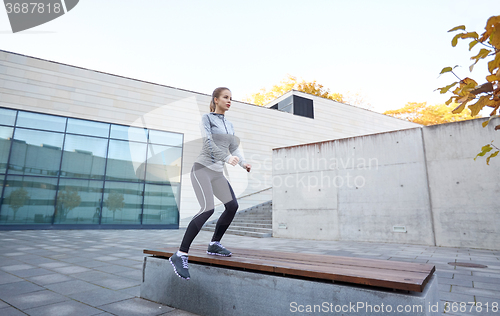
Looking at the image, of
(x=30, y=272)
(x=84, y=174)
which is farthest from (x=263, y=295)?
(x=84, y=174)

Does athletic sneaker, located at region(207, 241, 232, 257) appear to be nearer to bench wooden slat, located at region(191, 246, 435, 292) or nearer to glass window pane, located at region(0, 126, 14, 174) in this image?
bench wooden slat, located at region(191, 246, 435, 292)

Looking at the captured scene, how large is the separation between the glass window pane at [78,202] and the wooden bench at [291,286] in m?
12.0

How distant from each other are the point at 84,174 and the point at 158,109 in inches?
195

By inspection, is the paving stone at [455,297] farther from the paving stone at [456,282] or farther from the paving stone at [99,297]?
the paving stone at [99,297]

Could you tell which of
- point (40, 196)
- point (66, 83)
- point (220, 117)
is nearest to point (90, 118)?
point (66, 83)

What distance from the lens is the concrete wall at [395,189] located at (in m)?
7.48

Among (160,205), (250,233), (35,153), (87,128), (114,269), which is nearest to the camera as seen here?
(114,269)

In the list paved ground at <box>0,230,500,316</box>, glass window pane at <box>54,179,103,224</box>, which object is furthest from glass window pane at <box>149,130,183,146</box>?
paved ground at <box>0,230,500,316</box>

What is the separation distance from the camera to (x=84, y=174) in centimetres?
1345

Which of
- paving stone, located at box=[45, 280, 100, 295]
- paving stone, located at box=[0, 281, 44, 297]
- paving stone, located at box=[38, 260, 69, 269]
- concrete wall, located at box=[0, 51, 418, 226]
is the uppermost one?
concrete wall, located at box=[0, 51, 418, 226]

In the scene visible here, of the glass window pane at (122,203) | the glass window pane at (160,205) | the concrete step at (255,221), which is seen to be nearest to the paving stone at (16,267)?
the concrete step at (255,221)

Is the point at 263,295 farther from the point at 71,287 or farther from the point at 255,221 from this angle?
the point at 255,221

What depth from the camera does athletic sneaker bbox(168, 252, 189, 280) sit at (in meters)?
2.55

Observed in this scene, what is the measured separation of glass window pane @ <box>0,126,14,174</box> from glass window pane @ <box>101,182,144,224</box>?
4123mm
